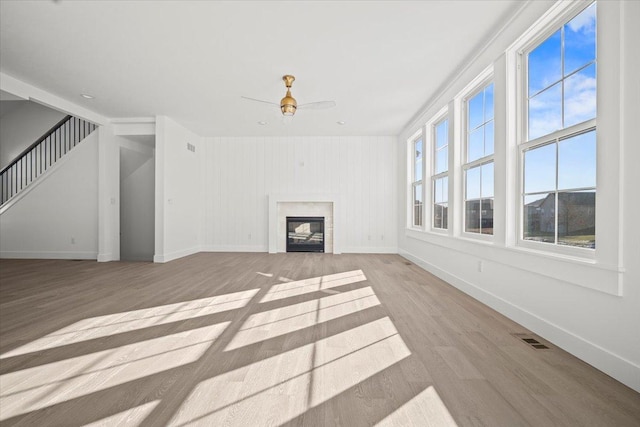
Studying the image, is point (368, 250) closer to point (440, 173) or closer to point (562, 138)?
point (440, 173)

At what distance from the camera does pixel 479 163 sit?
3529 mm

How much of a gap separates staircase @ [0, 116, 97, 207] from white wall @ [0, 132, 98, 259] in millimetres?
953

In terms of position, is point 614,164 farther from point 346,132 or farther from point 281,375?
point 346,132

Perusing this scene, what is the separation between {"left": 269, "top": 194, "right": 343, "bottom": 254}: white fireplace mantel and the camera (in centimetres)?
724

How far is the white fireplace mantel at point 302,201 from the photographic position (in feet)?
23.8

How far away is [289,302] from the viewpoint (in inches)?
126

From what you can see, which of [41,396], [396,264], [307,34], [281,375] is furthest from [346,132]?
[41,396]

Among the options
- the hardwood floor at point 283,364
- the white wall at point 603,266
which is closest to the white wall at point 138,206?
the hardwood floor at point 283,364

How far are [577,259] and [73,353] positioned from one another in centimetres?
344

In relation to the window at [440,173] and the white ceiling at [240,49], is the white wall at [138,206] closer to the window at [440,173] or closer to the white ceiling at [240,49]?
the white ceiling at [240,49]

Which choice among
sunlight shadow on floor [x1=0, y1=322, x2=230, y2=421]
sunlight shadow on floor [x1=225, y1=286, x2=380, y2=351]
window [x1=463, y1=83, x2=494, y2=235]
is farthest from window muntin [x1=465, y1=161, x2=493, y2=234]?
sunlight shadow on floor [x1=0, y1=322, x2=230, y2=421]

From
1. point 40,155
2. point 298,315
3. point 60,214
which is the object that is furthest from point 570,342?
point 40,155

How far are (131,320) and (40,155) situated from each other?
720 centimetres

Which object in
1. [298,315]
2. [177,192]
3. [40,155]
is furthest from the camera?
[40,155]
